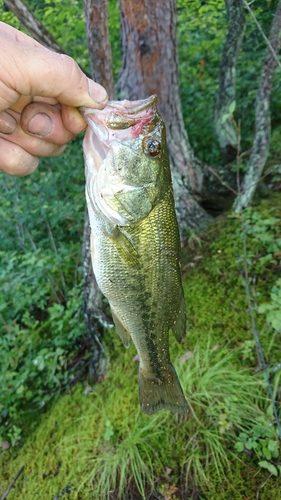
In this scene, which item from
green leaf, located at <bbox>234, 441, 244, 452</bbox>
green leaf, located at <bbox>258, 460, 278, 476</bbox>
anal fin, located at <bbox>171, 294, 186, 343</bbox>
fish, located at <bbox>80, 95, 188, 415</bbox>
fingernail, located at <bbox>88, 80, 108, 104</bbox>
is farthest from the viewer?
green leaf, located at <bbox>234, 441, 244, 452</bbox>

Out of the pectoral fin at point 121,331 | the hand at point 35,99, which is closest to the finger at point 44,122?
the hand at point 35,99

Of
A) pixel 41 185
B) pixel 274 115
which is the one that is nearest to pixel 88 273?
pixel 41 185

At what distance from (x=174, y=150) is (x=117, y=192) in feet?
7.55

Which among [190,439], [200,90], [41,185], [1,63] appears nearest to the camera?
[1,63]

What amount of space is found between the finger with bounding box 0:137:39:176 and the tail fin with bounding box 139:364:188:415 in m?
1.26

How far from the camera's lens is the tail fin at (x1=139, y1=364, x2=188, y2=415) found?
199 cm

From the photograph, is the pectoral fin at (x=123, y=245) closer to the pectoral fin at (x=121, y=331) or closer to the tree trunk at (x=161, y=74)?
the pectoral fin at (x=121, y=331)

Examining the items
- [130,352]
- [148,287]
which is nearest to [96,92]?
[148,287]

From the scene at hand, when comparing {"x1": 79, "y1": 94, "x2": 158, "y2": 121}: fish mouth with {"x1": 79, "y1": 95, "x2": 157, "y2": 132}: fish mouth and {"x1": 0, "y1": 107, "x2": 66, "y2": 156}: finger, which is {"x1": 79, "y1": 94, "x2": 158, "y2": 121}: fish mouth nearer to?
{"x1": 79, "y1": 95, "x2": 157, "y2": 132}: fish mouth

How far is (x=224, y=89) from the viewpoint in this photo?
4.37 m

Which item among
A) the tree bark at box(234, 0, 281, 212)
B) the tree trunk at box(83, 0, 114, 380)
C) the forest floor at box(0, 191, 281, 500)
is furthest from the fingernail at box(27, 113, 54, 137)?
the tree bark at box(234, 0, 281, 212)

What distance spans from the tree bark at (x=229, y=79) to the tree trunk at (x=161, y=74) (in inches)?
24.7

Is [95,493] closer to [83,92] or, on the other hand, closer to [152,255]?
[152,255]

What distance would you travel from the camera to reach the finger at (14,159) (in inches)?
66.7
